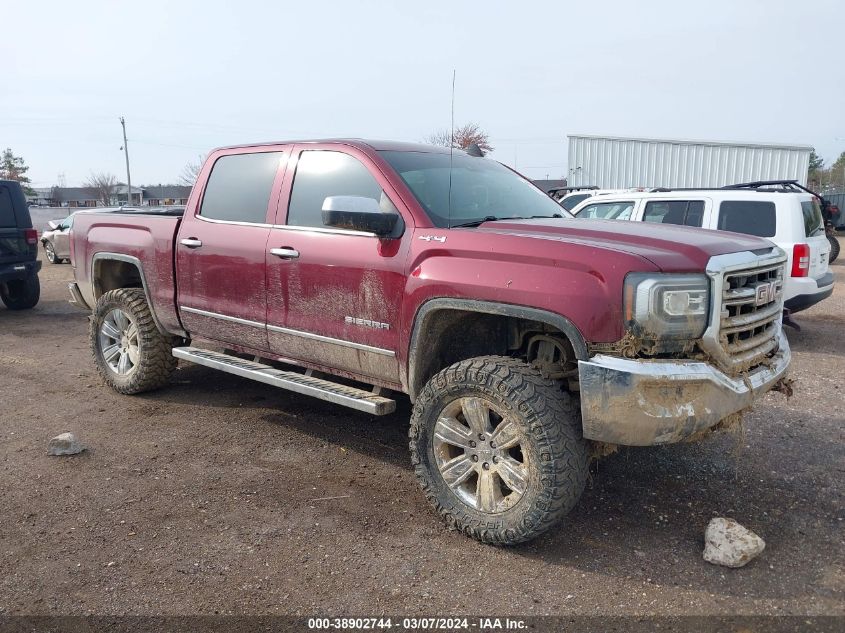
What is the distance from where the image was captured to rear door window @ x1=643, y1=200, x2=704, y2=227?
8031 millimetres

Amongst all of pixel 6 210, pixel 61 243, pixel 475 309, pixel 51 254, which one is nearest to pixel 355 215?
pixel 475 309

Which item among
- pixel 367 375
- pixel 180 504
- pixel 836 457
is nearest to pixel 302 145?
pixel 367 375

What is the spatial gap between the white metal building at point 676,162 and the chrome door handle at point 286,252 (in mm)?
22442

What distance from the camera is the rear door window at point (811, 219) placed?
24.9 feet

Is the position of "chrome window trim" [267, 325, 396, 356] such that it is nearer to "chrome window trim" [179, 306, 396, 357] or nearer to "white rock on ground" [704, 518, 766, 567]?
"chrome window trim" [179, 306, 396, 357]

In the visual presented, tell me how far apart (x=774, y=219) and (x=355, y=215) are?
19.5 ft

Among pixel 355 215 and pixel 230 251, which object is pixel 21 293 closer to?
pixel 230 251

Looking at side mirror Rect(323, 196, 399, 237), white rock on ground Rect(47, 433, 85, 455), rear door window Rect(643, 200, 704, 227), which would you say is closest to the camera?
side mirror Rect(323, 196, 399, 237)

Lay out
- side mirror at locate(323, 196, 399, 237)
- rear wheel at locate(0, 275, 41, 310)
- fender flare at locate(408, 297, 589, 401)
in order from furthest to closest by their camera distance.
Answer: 1. rear wheel at locate(0, 275, 41, 310)
2. side mirror at locate(323, 196, 399, 237)
3. fender flare at locate(408, 297, 589, 401)

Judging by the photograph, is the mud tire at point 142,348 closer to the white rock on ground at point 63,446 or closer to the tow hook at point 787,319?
the white rock on ground at point 63,446

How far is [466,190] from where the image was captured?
4105 mm

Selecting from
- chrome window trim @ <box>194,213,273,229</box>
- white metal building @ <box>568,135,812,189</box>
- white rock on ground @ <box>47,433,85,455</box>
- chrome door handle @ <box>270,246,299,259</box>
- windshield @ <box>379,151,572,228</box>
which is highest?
white metal building @ <box>568,135,812,189</box>

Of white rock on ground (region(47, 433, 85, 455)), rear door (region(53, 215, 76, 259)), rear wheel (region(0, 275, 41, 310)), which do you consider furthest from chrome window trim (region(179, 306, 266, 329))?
rear door (region(53, 215, 76, 259))

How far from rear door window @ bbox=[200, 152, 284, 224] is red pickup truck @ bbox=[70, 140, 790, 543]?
2 cm
